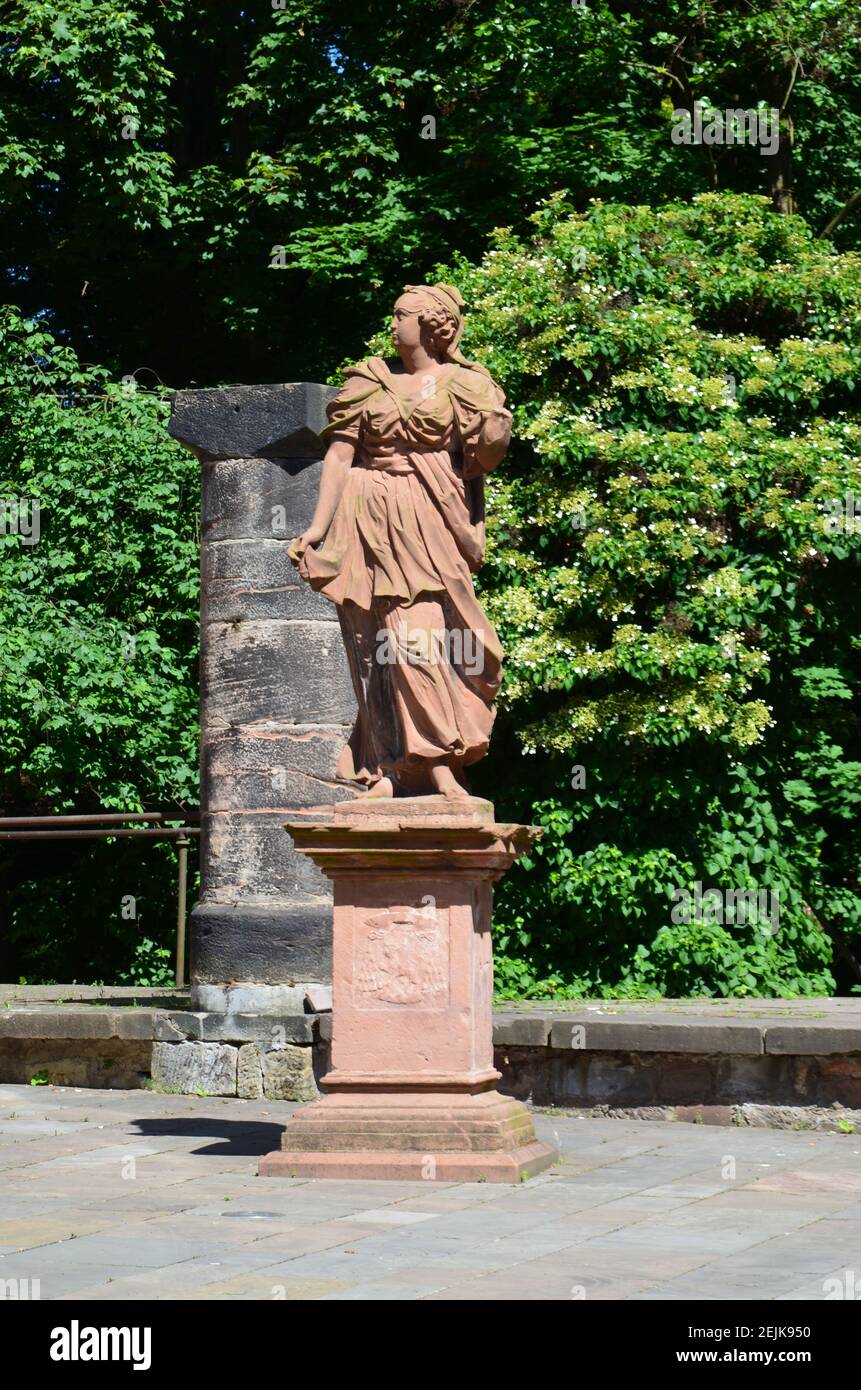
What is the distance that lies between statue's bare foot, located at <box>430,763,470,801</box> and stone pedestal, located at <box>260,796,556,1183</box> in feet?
0.14

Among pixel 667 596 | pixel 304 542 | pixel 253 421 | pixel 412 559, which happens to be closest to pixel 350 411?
pixel 304 542

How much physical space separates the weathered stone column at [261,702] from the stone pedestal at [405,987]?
2.81 m

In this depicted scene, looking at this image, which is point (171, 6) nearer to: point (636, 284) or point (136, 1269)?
point (636, 284)

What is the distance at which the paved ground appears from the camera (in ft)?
16.9

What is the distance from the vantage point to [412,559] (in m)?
7.63

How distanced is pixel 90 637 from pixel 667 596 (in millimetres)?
5007

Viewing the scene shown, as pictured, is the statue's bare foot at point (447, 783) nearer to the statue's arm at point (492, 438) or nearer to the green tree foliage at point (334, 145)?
the statue's arm at point (492, 438)

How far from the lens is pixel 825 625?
14.9 metres

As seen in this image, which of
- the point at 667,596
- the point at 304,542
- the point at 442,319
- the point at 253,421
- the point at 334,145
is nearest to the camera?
the point at 304,542

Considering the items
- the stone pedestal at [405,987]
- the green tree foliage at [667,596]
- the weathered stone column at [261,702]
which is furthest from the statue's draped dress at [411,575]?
the green tree foliage at [667,596]

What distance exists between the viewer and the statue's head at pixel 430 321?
313 inches

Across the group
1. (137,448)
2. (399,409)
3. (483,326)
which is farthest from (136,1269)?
(137,448)

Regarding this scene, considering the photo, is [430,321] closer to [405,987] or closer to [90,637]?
[405,987]

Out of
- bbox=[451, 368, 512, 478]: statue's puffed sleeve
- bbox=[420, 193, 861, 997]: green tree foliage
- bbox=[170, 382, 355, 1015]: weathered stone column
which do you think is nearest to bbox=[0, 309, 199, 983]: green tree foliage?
bbox=[420, 193, 861, 997]: green tree foliage
